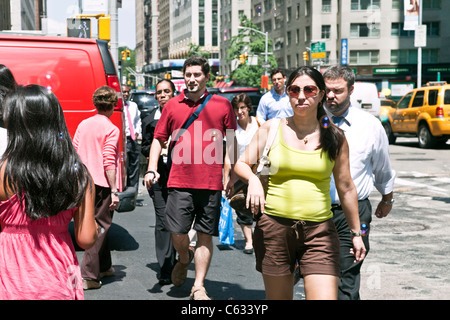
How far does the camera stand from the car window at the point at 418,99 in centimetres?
2453

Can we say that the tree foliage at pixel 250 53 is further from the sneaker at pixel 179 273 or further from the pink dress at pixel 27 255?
the pink dress at pixel 27 255

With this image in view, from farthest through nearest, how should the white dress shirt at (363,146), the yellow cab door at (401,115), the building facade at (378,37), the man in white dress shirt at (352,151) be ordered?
the building facade at (378,37) < the yellow cab door at (401,115) < the white dress shirt at (363,146) < the man in white dress shirt at (352,151)

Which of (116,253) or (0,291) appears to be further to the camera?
(116,253)

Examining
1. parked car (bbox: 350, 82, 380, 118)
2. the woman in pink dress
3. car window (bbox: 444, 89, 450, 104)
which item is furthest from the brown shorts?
parked car (bbox: 350, 82, 380, 118)

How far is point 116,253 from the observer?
8016 mm

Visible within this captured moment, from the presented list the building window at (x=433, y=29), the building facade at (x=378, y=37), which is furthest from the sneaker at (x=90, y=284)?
the building window at (x=433, y=29)

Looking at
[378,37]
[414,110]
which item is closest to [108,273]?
[414,110]

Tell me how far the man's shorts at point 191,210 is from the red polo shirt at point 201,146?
0.25ft

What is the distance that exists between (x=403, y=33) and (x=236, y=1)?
41.4 metres

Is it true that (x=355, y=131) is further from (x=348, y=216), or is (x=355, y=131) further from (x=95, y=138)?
(x=95, y=138)

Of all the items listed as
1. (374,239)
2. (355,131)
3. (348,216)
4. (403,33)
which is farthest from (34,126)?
(403,33)

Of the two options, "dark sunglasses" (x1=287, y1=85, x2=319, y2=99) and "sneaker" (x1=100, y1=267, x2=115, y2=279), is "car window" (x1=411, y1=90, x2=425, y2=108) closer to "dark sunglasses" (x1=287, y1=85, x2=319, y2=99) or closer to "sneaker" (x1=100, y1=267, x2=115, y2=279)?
"sneaker" (x1=100, y1=267, x2=115, y2=279)

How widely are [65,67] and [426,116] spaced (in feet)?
60.6
